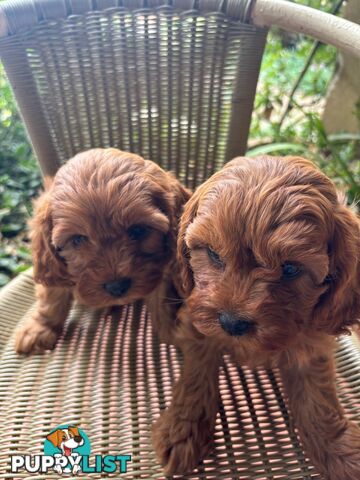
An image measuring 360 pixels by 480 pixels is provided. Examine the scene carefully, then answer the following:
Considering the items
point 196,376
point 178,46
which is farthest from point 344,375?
point 178,46

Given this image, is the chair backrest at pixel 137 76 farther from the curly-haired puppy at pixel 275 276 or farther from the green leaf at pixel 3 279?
the green leaf at pixel 3 279

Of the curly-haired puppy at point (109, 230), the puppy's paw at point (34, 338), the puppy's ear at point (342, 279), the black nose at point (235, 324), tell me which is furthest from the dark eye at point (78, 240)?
the puppy's ear at point (342, 279)

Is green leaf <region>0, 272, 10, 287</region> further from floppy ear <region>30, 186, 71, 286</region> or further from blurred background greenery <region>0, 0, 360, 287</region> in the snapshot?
floppy ear <region>30, 186, 71, 286</region>

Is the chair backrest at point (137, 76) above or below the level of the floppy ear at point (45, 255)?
above

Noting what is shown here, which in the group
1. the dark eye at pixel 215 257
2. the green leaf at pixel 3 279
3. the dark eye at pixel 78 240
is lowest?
the green leaf at pixel 3 279

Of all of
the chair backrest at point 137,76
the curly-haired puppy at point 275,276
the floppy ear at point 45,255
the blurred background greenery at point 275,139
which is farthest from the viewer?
the blurred background greenery at point 275,139

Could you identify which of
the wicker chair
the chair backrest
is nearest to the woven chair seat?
the wicker chair
